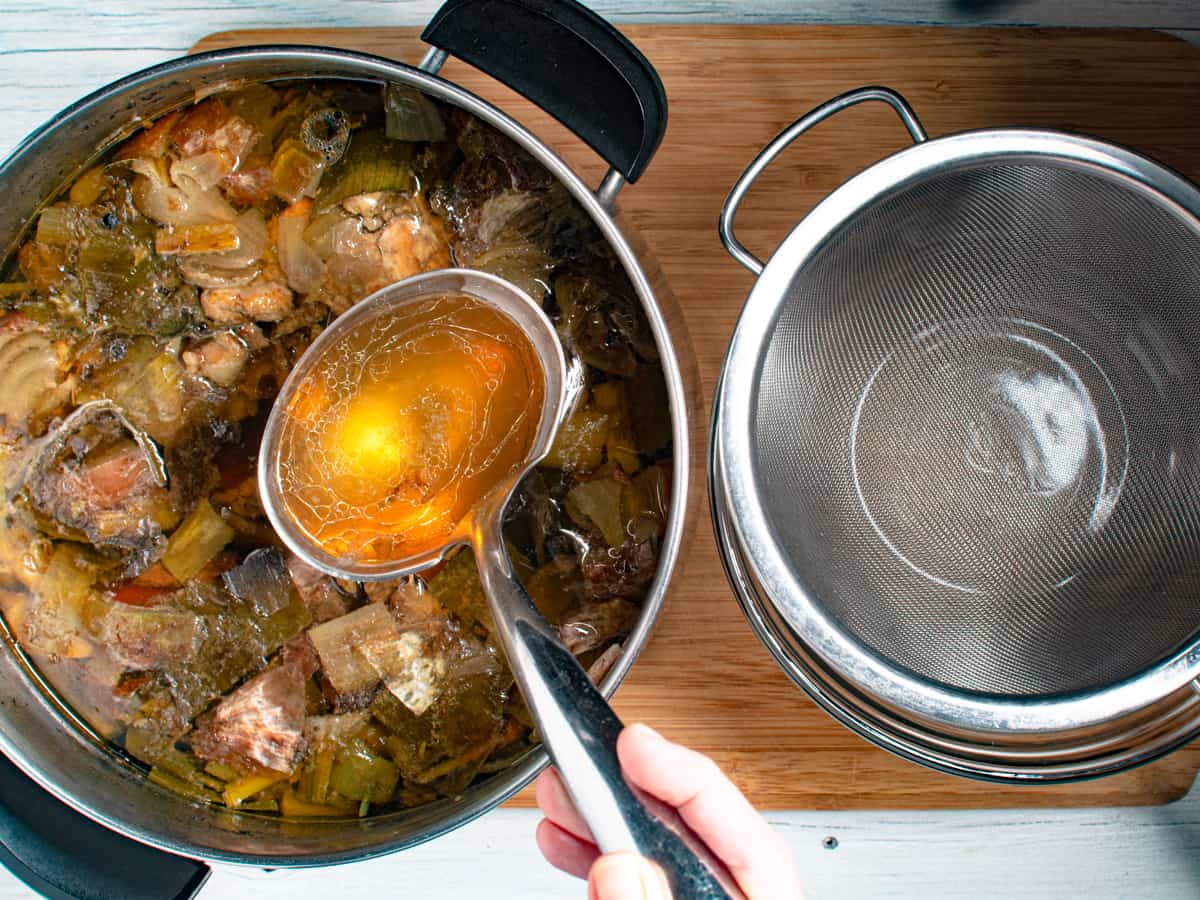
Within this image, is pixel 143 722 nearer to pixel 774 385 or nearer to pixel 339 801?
pixel 339 801

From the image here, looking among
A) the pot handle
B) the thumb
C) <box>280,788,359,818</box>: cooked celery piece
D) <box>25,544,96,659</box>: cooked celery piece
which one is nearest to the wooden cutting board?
the pot handle

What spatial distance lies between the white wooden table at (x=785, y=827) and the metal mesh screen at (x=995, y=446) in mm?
354

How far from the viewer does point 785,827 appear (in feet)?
4.06

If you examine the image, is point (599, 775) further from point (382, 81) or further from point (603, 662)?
point (382, 81)

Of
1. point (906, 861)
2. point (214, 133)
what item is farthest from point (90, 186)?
point (906, 861)

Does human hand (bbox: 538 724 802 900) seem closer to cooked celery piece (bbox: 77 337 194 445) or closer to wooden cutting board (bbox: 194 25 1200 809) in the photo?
wooden cutting board (bbox: 194 25 1200 809)

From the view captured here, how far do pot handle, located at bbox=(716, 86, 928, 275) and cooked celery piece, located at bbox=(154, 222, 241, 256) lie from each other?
2.03 ft

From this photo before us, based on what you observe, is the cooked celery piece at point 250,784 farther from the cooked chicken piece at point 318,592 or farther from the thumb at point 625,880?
the thumb at point 625,880

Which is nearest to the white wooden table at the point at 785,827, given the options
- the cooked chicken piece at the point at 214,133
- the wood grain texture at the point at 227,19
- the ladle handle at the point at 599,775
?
the wood grain texture at the point at 227,19

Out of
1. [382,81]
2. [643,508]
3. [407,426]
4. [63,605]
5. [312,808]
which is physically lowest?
[312,808]

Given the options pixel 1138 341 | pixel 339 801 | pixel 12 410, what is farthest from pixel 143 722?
pixel 1138 341

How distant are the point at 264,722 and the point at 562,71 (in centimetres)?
86

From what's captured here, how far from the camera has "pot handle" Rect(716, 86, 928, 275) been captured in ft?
3.13

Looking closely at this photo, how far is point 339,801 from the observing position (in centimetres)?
116
